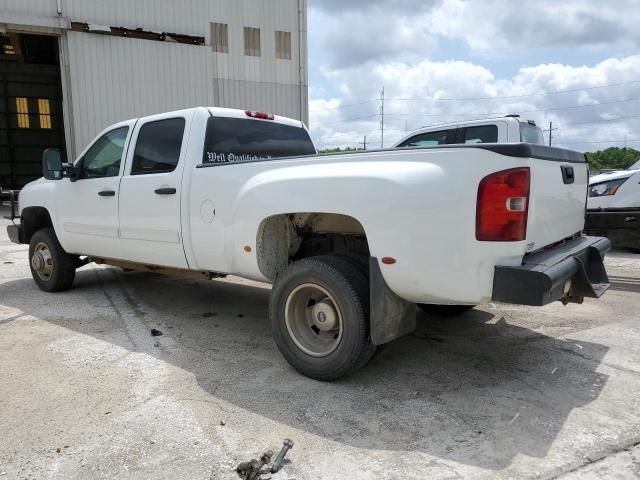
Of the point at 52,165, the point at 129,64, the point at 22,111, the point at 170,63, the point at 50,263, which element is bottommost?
the point at 50,263

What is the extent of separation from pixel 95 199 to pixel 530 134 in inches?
243

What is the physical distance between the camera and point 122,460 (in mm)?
2654

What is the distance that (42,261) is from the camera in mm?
→ 6328

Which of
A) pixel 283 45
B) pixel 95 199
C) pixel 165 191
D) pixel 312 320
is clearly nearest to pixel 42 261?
pixel 95 199

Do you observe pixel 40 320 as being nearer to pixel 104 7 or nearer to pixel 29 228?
pixel 29 228

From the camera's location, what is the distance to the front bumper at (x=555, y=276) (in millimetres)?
2816

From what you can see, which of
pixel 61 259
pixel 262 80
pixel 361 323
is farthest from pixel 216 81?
pixel 361 323

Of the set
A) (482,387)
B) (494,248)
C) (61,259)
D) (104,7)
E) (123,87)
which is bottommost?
(482,387)

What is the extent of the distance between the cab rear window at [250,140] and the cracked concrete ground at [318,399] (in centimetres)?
161

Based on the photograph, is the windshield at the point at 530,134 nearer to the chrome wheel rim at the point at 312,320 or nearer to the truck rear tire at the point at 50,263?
the chrome wheel rim at the point at 312,320

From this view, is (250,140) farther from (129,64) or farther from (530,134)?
(129,64)

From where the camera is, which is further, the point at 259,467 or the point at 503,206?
the point at 503,206

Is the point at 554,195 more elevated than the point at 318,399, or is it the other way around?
the point at 554,195

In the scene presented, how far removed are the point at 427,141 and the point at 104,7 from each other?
14902 millimetres
